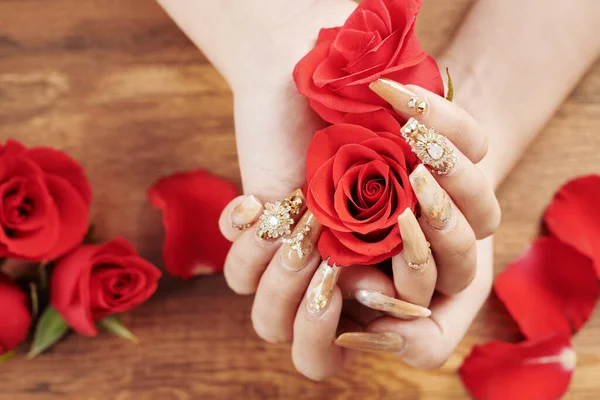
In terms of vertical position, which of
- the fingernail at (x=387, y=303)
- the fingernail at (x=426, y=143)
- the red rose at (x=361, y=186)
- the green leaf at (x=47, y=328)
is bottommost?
the green leaf at (x=47, y=328)

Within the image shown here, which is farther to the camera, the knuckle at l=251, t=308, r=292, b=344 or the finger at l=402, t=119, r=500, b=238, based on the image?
the knuckle at l=251, t=308, r=292, b=344

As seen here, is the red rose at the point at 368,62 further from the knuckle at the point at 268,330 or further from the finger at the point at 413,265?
the knuckle at the point at 268,330

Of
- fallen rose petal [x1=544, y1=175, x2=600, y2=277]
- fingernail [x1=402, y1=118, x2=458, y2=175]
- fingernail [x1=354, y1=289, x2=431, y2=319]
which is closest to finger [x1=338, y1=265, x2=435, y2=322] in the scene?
fingernail [x1=354, y1=289, x2=431, y2=319]

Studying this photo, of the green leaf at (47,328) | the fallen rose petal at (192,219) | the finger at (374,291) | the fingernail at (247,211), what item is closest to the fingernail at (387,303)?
the finger at (374,291)

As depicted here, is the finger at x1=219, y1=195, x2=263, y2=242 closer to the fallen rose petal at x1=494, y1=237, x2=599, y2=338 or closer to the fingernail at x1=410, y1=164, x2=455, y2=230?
the fingernail at x1=410, y1=164, x2=455, y2=230

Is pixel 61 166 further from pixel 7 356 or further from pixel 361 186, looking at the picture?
pixel 361 186

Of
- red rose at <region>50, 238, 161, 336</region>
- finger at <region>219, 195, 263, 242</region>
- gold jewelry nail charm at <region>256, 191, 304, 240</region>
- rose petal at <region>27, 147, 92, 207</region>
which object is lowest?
red rose at <region>50, 238, 161, 336</region>
